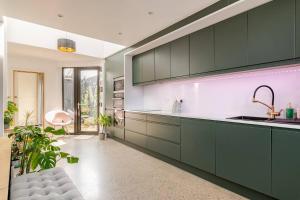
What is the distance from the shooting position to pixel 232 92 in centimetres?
286

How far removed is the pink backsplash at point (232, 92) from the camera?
224 centimetres

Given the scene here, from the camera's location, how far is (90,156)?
372 cm

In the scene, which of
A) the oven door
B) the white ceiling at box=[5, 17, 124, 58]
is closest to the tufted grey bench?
the oven door

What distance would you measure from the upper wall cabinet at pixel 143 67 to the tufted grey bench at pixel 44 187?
284 centimetres

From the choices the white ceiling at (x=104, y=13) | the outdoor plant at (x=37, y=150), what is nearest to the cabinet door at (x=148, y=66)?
the white ceiling at (x=104, y=13)

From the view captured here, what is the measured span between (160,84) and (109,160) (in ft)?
6.70

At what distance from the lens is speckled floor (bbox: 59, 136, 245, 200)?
2.19 meters

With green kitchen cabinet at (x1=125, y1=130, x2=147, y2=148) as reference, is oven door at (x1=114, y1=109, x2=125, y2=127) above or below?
above

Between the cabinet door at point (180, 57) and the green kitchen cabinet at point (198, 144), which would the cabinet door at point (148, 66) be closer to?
the cabinet door at point (180, 57)

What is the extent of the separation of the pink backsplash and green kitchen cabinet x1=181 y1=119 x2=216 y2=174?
471mm

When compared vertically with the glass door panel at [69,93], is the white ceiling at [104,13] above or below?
above

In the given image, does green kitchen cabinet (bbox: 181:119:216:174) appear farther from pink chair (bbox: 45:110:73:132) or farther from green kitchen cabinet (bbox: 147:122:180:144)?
pink chair (bbox: 45:110:73:132)

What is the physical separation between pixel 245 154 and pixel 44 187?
2.05 m

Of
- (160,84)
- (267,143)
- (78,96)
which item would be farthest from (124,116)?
(267,143)
